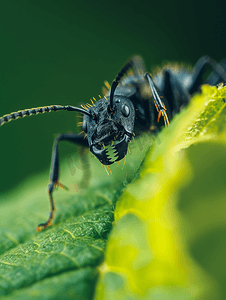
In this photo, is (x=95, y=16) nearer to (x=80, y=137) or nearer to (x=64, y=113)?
(x=64, y=113)

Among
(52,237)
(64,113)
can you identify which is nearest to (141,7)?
(64,113)

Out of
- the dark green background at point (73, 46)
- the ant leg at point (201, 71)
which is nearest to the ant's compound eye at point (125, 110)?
the ant leg at point (201, 71)

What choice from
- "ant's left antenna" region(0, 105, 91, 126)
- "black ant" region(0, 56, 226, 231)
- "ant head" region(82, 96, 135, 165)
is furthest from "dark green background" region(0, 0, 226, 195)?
"ant head" region(82, 96, 135, 165)

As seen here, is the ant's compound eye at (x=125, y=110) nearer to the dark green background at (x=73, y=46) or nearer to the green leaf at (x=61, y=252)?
the green leaf at (x=61, y=252)

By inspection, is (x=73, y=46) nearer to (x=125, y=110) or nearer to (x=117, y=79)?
(x=117, y=79)

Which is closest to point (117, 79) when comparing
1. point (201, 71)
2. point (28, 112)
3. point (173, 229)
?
point (28, 112)

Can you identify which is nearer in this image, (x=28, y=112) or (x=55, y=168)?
(x=28, y=112)

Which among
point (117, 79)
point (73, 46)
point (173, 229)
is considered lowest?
point (173, 229)

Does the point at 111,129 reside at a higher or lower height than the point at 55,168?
higher

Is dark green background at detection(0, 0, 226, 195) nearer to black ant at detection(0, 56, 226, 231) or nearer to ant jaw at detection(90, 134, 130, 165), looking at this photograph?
black ant at detection(0, 56, 226, 231)
